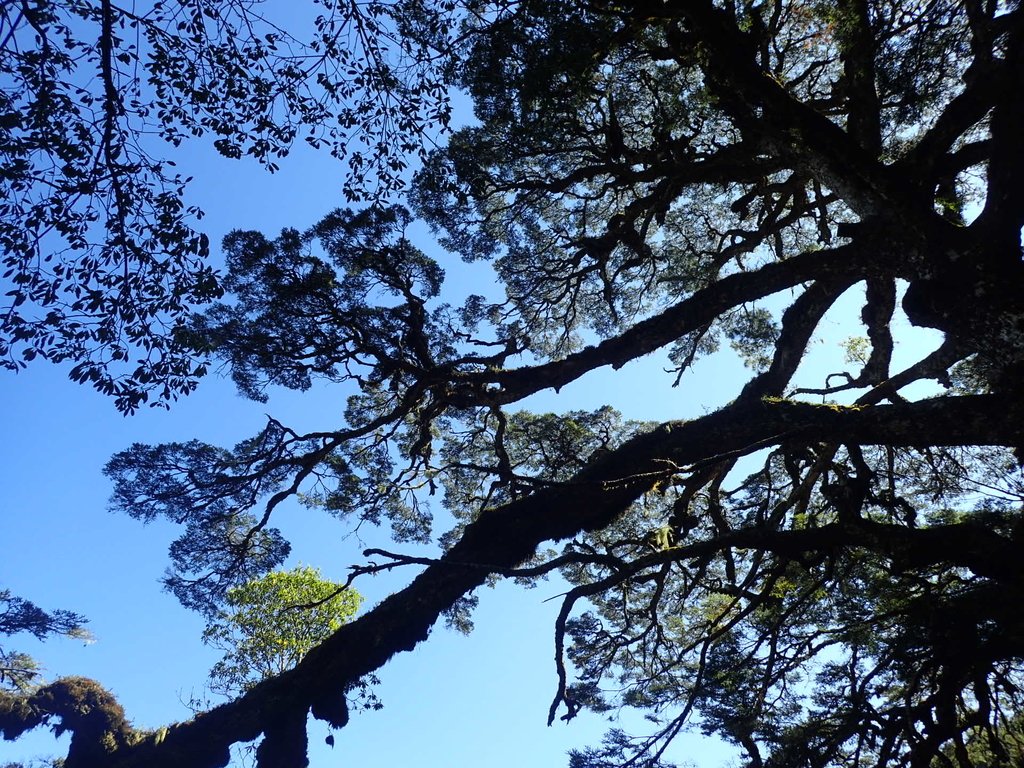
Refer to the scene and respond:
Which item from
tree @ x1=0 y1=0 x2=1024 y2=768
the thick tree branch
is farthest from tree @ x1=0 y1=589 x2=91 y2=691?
the thick tree branch

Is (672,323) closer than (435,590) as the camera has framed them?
Yes

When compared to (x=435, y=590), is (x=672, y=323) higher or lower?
higher

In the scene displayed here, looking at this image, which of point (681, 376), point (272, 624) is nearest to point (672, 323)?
point (681, 376)

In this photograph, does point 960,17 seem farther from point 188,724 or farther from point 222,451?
point 188,724

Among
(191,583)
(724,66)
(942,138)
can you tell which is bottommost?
(191,583)

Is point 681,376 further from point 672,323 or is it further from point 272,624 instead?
point 272,624

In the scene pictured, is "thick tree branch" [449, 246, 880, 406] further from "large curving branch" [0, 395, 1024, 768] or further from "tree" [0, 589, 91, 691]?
"tree" [0, 589, 91, 691]

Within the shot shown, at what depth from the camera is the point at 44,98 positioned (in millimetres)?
3637

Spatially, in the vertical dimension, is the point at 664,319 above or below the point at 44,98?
above

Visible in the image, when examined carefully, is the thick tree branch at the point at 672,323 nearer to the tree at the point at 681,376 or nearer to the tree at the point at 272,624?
the tree at the point at 681,376

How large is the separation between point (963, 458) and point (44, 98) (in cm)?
904

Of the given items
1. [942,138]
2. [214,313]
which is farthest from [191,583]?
[942,138]

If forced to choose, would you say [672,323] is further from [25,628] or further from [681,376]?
[25,628]

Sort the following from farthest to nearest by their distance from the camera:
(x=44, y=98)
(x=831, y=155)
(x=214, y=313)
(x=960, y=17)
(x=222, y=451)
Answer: (x=222, y=451), (x=214, y=313), (x=960, y=17), (x=831, y=155), (x=44, y=98)
